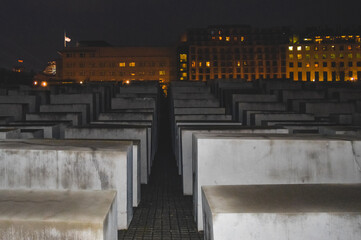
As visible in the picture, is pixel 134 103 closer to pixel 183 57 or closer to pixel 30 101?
pixel 30 101

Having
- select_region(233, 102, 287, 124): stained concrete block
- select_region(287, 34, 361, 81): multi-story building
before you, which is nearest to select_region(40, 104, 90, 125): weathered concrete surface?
select_region(233, 102, 287, 124): stained concrete block

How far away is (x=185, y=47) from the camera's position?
84.9 meters

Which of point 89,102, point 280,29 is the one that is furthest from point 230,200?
point 280,29

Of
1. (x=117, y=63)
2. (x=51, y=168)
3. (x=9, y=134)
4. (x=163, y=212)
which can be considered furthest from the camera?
(x=117, y=63)

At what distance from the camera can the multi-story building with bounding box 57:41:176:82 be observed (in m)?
84.0

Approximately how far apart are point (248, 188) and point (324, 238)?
1.00 metres

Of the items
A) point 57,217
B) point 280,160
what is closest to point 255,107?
point 280,160

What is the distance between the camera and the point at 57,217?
308 centimetres

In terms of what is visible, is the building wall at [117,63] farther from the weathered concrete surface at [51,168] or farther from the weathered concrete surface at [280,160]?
the weathered concrete surface at [51,168]

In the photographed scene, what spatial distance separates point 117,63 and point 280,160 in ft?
273

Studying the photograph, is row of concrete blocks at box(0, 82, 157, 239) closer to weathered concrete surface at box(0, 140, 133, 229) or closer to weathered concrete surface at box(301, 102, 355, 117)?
weathered concrete surface at box(0, 140, 133, 229)

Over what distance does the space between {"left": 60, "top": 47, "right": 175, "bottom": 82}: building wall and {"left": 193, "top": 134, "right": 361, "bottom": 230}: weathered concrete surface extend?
3144 inches

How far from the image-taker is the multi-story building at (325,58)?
3433 inches

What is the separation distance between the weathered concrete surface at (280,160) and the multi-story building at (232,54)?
80.7 m
